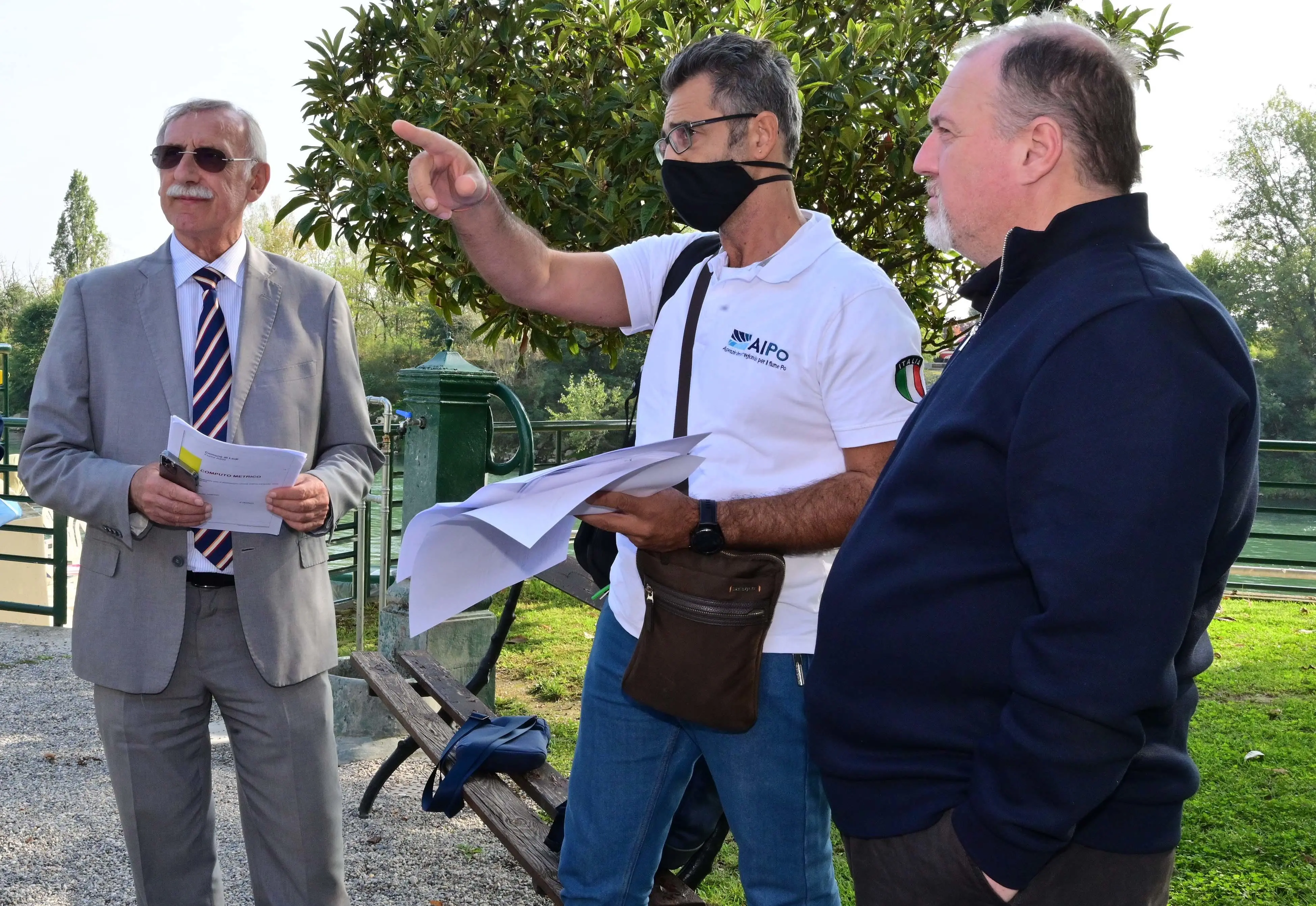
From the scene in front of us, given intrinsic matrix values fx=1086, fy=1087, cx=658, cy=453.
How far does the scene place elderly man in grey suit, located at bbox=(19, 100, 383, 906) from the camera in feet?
8.90

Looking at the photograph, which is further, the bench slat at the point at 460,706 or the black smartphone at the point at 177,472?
the bench slat at the point at 460,706

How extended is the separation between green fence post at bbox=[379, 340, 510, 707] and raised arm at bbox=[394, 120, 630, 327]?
7.46ft

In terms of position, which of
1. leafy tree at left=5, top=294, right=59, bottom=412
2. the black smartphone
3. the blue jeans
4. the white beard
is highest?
the white beard

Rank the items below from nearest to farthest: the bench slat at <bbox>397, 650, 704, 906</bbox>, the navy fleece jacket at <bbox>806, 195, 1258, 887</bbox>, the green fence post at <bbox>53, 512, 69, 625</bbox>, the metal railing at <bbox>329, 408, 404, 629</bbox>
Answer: the navy fleece jacket at <bbox>806, 195, 1258, 887</bbox> → the bench slat at <bbox>397, 650, 704, 906</bbox> → the metal railing at <bbox>329, 408, 404, 629</bbox> → the green fence post at <bbox>53, 512, 69, 625</bbox>

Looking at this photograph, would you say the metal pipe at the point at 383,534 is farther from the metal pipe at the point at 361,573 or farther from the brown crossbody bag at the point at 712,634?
the brown crossbody bag at the point at 712,634

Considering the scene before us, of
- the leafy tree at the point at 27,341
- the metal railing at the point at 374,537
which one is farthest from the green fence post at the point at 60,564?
the leafy tree at the point at 27,341

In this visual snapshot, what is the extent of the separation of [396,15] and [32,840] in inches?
181

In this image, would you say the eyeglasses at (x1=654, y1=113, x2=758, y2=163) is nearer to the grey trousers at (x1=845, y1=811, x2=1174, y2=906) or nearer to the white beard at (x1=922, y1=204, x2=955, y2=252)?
the white beard at (x1=922, y1=204, x2=955, y2=252)

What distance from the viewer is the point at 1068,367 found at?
4.42ft

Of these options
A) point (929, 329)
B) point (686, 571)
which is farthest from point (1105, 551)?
point (929, 329)

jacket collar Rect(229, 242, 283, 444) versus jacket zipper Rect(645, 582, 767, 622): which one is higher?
jacket collar Rect(229, 242, 283, 444)

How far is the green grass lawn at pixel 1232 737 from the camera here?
12.8 feet

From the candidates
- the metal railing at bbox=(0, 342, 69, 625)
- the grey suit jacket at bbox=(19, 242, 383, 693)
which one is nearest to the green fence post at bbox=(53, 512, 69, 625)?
the metal railing at bbox=(0, 342, 69, 625)

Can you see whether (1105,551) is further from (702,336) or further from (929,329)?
(929,329)
